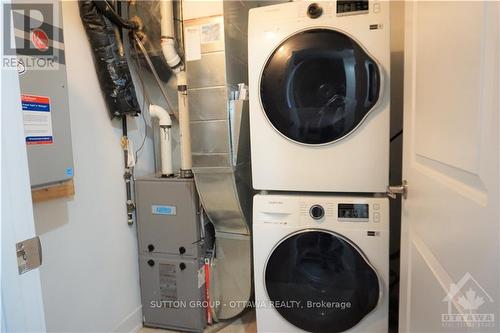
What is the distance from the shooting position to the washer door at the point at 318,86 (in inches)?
51.9

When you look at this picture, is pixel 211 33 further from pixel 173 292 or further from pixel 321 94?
pixel 173 292

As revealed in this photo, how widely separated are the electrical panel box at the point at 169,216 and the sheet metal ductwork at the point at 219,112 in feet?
0.38

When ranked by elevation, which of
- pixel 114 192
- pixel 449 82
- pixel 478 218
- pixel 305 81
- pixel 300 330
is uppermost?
pixel 305 81

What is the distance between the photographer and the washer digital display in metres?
1.38

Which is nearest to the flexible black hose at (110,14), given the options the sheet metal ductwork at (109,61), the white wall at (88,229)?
the sheet metal ductwork at (109,61)

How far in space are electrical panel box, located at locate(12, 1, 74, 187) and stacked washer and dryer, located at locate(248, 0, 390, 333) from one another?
806 millimetres

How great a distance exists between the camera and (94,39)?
160 centimetres

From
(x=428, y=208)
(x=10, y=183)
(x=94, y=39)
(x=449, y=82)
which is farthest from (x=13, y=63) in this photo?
(x=94, y=39)

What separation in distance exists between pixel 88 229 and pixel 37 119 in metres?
0.68

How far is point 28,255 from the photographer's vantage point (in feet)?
2.05

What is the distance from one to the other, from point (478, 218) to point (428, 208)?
0.95 ft

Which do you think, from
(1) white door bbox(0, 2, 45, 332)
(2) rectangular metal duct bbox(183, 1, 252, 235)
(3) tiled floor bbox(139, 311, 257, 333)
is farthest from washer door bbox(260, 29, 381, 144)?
(3) tiled floor bbox(139, 311, 257, 333)

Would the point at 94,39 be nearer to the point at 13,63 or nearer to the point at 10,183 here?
the point at 13,63

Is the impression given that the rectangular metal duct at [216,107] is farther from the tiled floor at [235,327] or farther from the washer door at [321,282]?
the tiled floor at [235,327]
